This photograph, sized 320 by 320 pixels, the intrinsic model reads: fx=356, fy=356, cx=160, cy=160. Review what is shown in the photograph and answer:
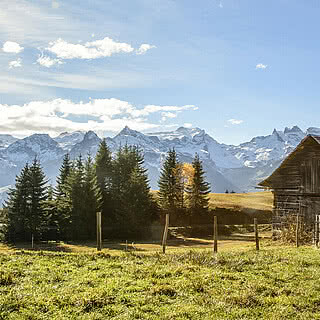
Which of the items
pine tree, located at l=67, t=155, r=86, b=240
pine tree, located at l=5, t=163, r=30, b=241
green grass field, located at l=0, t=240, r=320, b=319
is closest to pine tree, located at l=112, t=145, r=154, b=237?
pine tree, located at l=67, t=155, r=86, b=240

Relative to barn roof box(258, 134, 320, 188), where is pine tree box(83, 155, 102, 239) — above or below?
below

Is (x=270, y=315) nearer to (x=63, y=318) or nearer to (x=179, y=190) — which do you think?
(x=63, y=318)

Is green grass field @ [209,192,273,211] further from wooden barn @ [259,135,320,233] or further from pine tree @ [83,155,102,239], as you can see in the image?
wooden barn @ [259,135,320,233]

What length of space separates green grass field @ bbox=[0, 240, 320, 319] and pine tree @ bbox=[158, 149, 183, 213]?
183 feet

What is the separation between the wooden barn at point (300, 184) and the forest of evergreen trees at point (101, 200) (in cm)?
2887

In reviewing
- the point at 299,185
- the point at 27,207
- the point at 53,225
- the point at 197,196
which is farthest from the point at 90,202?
the point at 299,185

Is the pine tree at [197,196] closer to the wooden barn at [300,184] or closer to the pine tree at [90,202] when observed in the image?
the pine tree at [90,202]

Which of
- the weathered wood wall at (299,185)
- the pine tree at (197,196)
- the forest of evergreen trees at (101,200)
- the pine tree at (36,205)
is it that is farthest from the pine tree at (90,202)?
the weathered wood wall at (299,185)

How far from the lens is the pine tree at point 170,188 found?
238ft

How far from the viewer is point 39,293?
1127cm

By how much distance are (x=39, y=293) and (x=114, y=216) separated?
5693 centimetres

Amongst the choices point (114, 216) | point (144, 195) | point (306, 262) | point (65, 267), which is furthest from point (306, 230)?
point (114, 216)

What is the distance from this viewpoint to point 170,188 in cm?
7362

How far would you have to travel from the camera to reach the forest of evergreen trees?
56562mm
